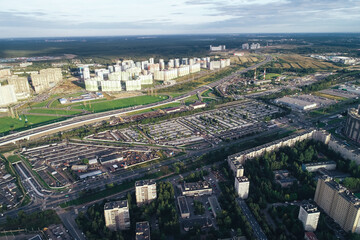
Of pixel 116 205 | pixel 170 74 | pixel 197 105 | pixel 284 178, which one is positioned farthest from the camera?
pixel 170 74

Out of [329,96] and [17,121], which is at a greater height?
[329,96]

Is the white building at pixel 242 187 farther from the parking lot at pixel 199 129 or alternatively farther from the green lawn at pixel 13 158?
the green lawn at pixel 13 158

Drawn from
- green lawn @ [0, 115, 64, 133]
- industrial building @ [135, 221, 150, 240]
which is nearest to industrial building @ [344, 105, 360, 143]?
industrial building @ [135, 221, 150, 240]

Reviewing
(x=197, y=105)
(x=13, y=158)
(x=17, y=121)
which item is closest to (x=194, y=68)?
(x=197, y=105)

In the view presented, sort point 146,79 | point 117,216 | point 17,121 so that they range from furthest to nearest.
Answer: point 146,79 → point 17,121 → point 117,216

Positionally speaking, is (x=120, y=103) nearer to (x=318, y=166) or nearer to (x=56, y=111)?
(x=56, y=111)

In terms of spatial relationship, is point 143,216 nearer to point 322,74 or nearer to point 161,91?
point 161,91

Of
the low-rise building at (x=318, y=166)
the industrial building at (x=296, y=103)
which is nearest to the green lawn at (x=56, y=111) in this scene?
the low-rise building at (x=318, y=166)
